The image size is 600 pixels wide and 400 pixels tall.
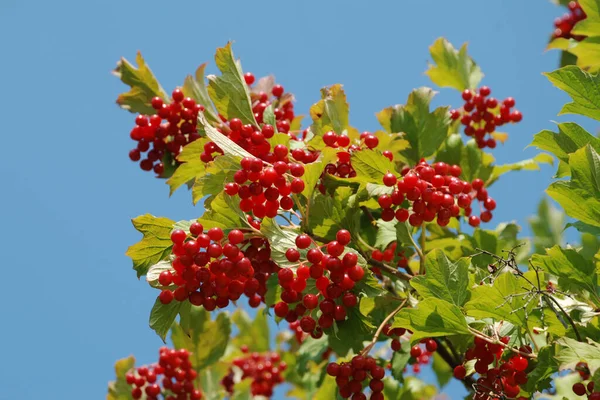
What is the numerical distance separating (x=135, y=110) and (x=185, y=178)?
0.78 m

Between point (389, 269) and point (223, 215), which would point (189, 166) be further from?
point (389, 269)

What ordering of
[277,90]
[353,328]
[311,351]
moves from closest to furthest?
[353,328] < [277,90] < [311,351]

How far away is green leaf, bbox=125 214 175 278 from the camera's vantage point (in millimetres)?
2561

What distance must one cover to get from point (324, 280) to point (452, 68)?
208cm

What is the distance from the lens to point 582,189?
91.5 inches

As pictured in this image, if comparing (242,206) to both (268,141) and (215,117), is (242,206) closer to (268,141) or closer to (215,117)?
(268,141)

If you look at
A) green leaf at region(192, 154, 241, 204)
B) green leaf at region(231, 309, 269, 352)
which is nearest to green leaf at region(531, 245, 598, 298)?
green leaf at region(192, 154, 241, 204)

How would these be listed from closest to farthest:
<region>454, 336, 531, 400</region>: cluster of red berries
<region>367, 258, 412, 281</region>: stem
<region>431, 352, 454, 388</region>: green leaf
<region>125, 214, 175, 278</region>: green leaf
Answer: <region>454, 336, 531, 400</region>: cluster of red berries
<region>125, 214, 175, 278</region>: green leaf
<region>367, 258, 412, 281</region>: stem
<region>431, 352, 454, 388</region>: green leaf

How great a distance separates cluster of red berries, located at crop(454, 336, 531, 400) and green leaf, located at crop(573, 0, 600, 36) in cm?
157

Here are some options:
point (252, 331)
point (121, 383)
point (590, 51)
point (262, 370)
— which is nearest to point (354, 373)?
point (590, 51)

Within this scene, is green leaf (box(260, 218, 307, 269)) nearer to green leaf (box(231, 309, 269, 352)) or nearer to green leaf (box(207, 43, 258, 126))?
green leaf (box(207, 43, 258, 126))

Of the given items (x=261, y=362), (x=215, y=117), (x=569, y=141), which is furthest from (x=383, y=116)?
(x=261, y=362)

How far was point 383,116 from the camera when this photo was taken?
3.37 metres

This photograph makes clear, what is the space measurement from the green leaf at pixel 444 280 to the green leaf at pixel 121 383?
2.46m
